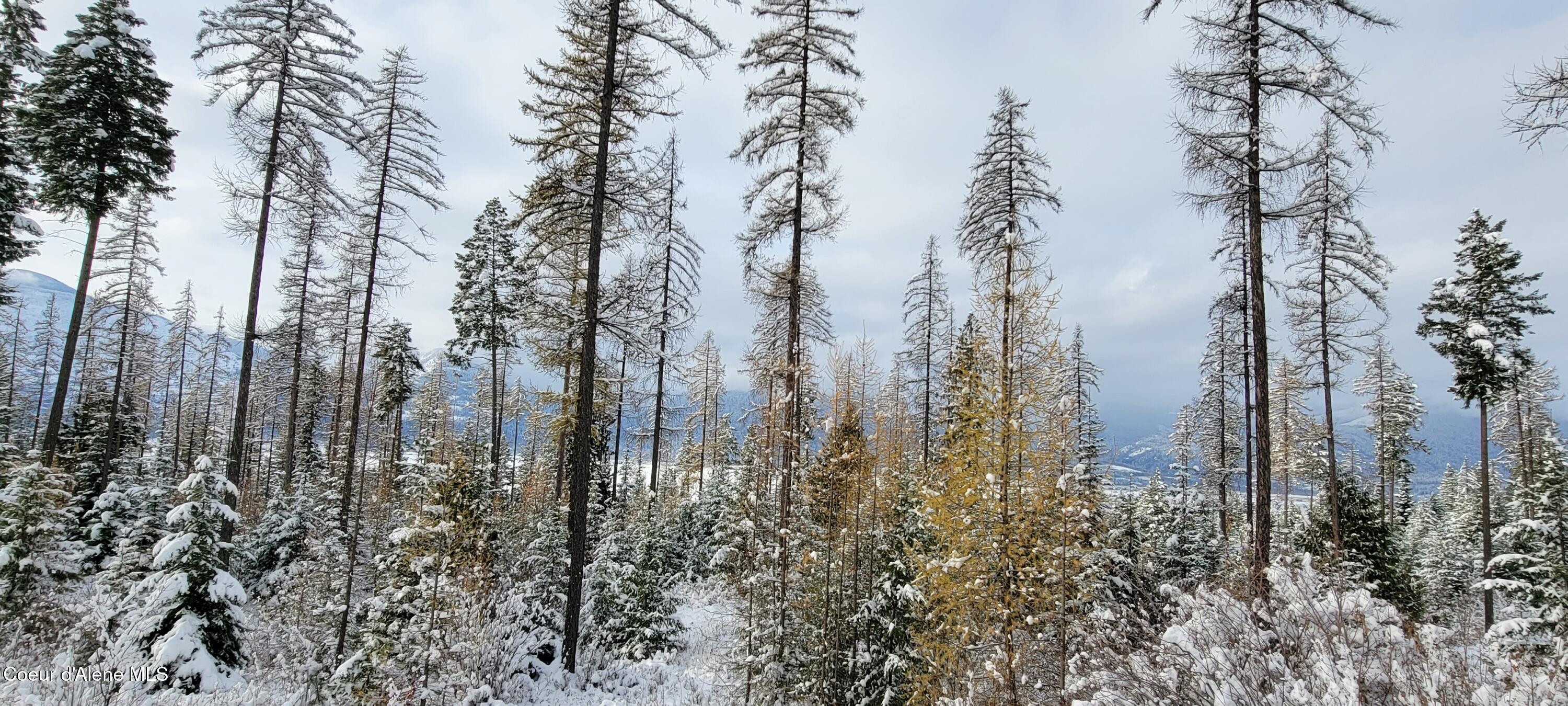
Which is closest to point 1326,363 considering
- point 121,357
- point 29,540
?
point 29,540

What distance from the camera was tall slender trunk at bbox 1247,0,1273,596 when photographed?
10.1 metres

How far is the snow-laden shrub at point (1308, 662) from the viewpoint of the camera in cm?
394

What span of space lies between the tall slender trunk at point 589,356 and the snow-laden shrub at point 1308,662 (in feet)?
26.7

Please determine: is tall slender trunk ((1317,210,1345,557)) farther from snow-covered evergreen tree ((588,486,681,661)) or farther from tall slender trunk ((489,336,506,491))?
tall slender trunk ((489,336,506,491))

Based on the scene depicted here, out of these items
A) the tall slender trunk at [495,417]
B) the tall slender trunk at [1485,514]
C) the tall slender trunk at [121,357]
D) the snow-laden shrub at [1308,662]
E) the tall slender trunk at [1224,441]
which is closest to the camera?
the snow-laden shrub at [1308,662]

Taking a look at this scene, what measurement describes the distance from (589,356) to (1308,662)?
10.2 metres

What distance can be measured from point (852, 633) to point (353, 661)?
815 centimetres

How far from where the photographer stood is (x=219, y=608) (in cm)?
949

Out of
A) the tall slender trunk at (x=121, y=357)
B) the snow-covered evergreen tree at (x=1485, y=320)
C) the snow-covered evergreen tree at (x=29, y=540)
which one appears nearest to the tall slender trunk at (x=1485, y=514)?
the snow-covered evergreen tree at (x=1485, y=320)

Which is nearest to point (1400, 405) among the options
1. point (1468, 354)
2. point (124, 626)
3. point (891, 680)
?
point (1468, 354)

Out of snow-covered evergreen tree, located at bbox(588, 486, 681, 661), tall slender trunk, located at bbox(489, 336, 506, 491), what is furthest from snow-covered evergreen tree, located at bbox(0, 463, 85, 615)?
tall slender trunk, located at bbox(489, 336, 506, 491)

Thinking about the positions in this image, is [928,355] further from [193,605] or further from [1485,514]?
[193,605]

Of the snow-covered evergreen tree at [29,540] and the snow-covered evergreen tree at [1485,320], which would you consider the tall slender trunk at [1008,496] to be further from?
the snow-covered evergreen tree at [1485,320]

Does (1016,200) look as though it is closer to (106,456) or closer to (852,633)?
(852,633)
